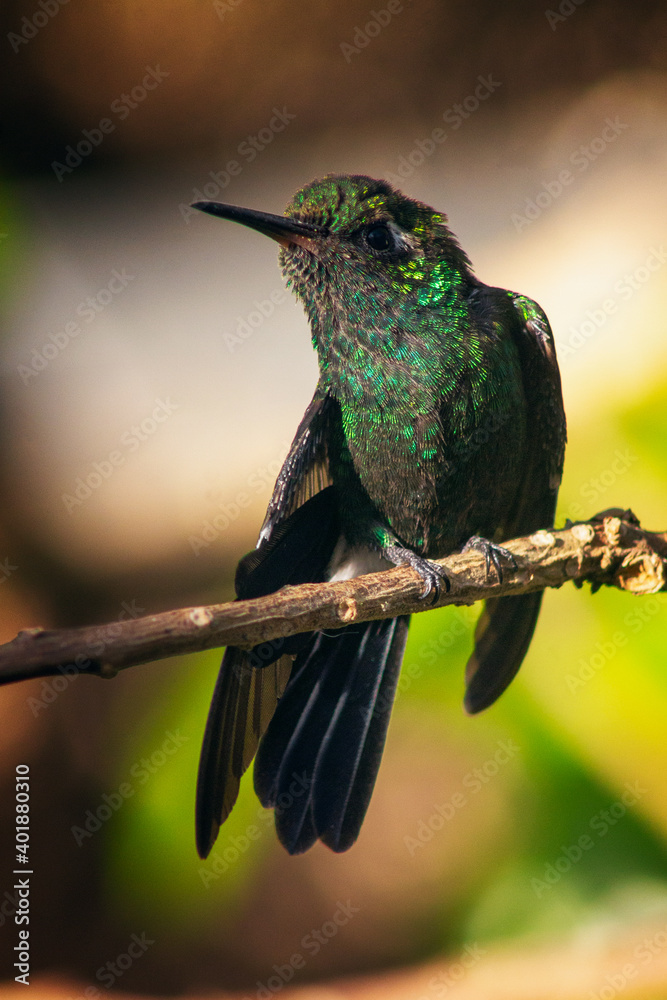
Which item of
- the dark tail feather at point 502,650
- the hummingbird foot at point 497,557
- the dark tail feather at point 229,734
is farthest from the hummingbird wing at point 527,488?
the dark tail feather at point 229,734

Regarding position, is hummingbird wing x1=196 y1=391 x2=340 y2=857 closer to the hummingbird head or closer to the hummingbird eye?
the hummingbird head

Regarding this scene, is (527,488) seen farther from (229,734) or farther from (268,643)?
(229,734)

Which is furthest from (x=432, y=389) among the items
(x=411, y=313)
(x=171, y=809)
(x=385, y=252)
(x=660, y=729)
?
(x=171, y=809)

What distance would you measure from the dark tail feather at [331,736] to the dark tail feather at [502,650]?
25 cm

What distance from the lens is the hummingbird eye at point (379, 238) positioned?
186 cm

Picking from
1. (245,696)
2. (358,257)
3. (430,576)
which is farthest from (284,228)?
(245,696)

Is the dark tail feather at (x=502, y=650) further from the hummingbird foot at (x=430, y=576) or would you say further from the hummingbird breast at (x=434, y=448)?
the hummingbird foot at (x=430, y=576)

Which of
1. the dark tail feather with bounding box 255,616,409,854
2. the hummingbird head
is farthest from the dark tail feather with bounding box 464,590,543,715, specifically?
the hummingbird head

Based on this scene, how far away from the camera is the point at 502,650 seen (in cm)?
207

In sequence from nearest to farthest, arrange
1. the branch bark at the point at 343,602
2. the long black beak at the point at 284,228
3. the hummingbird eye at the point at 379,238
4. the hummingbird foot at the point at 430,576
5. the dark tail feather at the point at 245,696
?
the branch bark at the point at 343,602 → the hummingbird foot at the point at 430,576 → the dark tail feather at the point at 245,696 → the long black beak at the point at 284,228 → the hummingbird eye at the point at 379,238

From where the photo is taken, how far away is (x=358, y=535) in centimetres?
195

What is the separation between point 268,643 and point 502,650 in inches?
27.7

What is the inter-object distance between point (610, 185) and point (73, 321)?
7.44ft

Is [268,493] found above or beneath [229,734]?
above
